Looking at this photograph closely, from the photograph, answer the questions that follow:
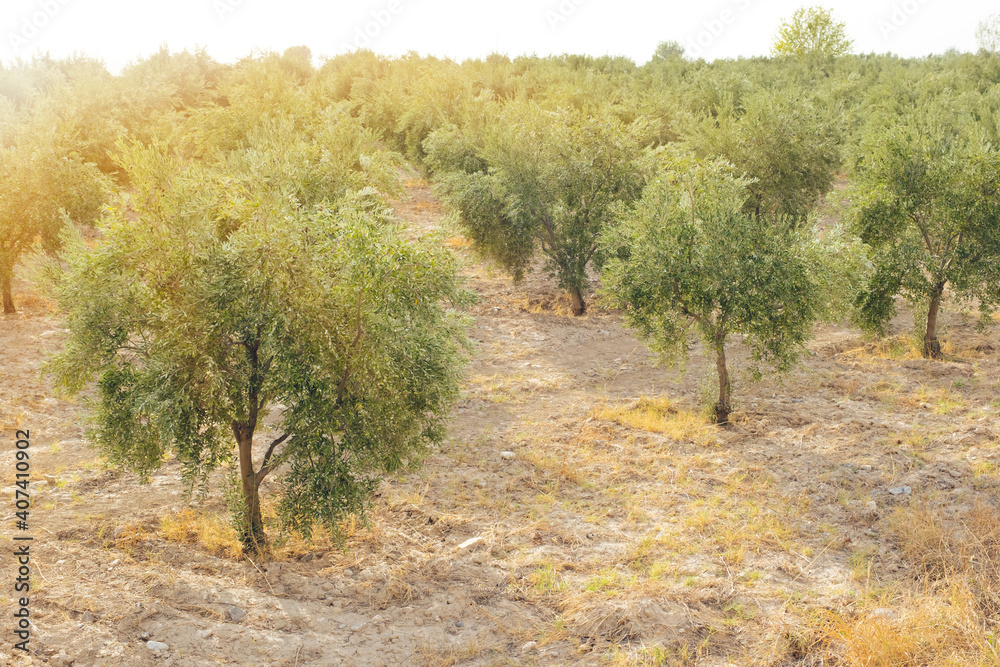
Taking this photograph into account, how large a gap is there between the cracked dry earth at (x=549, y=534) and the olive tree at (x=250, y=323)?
1505 millimetres

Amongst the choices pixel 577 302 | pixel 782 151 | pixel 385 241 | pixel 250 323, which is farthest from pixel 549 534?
pixel 782 151

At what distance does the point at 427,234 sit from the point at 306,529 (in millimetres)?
4002

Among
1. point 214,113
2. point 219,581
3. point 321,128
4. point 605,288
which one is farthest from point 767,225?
point 214,113

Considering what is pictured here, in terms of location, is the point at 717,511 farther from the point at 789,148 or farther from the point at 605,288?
the point at 789,148

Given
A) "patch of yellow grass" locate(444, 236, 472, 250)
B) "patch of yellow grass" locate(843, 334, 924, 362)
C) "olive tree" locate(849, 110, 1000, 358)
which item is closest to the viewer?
"olive tree" locate(849, 110, 1000, 358)

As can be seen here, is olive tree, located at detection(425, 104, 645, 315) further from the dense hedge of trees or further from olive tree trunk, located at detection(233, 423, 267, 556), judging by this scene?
olive tree trunk, located at detection(233, 423, 267, 556)

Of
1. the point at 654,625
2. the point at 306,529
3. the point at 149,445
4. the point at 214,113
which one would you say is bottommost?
the point at 654,625

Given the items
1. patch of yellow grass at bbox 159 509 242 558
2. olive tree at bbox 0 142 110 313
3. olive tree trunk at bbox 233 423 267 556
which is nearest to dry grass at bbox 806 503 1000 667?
olive tree trunk at bbox 233 423 267 556

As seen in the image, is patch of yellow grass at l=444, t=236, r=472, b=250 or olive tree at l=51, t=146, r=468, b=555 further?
patch of yellow grass at l=444, t=236, r=472, b=250

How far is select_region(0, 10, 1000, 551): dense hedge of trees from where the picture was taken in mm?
8477

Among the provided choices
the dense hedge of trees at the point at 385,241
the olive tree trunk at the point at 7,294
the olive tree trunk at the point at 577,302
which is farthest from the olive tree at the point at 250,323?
the olive tree trunk at the point at 577,302

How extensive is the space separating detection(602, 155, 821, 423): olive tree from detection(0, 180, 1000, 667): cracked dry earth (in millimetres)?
2192

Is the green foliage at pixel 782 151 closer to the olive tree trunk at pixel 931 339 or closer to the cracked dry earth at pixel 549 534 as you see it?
the olive tree trunk at pixel 931 339

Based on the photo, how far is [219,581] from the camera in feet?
30.6
